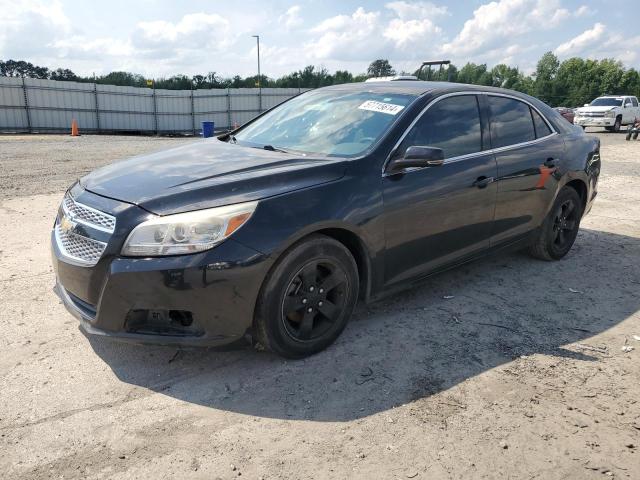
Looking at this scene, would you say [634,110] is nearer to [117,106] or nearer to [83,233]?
[117,106]

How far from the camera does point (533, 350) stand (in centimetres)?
349

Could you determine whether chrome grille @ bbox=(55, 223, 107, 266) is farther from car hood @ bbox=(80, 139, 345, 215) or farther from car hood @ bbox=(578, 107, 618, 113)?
car hood @ bbox=(578, 107, 618, 113)

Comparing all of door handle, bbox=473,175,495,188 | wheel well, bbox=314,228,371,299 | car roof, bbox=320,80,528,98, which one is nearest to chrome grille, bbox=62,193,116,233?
wheel well, bbox=314,228,371,299

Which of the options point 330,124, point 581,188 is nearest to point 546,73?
point 581,188

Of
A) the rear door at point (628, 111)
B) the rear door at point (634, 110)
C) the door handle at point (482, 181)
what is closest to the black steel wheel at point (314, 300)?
the door handle at point (482, 181)

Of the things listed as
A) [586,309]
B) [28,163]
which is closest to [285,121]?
[586,309]

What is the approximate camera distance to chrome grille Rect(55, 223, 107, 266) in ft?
9.29

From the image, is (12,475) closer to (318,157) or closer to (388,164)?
(318,157)

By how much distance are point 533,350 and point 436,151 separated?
4.95ft

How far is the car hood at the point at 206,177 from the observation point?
9.48 feet

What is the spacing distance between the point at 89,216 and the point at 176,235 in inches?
25.2

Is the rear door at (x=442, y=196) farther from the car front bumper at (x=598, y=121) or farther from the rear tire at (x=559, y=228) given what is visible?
the car front bumper at (x=598, y=121)

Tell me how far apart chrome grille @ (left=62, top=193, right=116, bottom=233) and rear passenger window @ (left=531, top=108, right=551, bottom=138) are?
155 inches

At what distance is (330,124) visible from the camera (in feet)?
12.9
